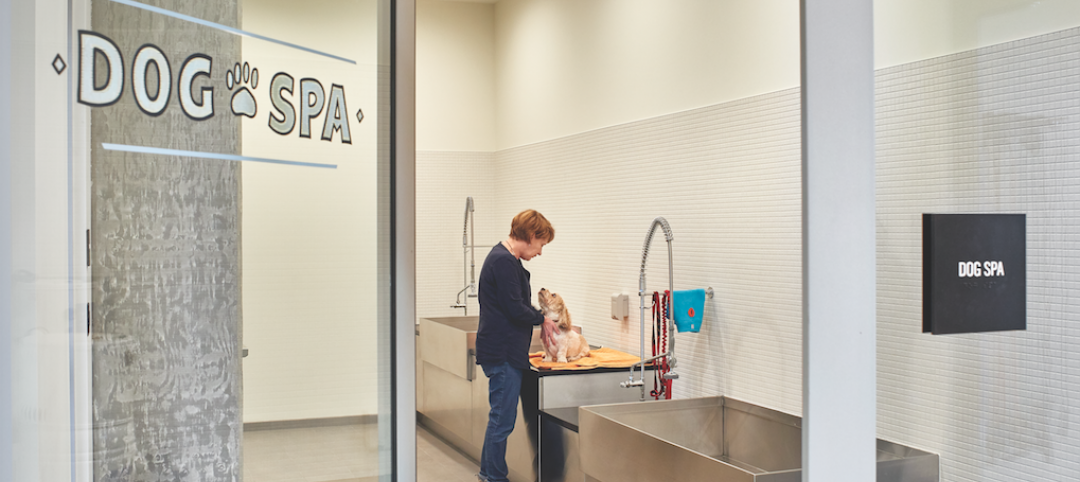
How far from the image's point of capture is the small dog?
12.6ft

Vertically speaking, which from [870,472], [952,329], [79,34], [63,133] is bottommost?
[870,472]

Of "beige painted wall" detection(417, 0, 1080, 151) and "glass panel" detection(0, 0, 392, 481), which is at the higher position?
"beige painted wall" detection(417, 0, 1080, 151)

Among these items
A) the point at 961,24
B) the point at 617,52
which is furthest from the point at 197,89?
the point at 617,52

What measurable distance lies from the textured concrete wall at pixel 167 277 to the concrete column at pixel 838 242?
894 millimetres

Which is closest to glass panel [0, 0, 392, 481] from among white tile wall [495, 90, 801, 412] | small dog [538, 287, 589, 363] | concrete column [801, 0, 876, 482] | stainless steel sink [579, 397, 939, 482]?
concrete column [801, 0, 876, 482]

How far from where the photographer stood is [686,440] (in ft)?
10.1

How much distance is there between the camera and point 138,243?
102cm

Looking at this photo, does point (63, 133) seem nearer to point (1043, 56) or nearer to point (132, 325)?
point (132, 325)

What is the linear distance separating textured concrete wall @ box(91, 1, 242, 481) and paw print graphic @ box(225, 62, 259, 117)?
0.05 feet

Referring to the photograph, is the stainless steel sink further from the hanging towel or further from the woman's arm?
the woman's arm

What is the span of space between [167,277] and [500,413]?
2.84 meters

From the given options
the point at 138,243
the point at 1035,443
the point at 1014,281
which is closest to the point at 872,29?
the point at 1014,281

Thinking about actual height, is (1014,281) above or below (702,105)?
below

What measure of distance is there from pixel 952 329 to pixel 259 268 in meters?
1.10
